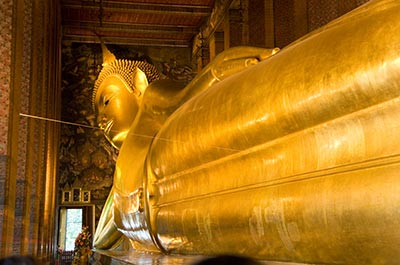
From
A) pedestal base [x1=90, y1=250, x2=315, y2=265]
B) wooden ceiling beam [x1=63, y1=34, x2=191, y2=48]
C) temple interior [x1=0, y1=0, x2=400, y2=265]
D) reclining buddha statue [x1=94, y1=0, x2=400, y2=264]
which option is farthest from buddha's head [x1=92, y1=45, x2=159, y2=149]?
wooden ceiling beam [x1=63, y1=34, x2=191, y2=48]

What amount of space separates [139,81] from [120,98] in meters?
0.19

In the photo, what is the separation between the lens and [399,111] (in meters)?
1.15

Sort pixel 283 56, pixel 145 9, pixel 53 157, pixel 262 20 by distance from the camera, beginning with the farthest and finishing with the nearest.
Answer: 1. pixel 145 9
2. pixel 53 157
3. pixel 262 20
4. pixel 283 56

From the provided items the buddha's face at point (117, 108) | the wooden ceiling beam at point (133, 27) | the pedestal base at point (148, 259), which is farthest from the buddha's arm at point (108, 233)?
the wooden ceiling beam at point (133, 27)

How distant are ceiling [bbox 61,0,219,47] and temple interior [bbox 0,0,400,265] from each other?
0.07ft

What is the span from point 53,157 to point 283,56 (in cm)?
835

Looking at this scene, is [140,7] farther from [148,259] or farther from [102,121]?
[148,259]

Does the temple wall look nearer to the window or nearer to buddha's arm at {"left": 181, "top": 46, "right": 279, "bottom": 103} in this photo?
buddha's arm at {"left": 181, "top": 46, "right": 279, "bottom": 103}

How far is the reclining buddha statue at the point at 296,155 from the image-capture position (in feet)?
3.84

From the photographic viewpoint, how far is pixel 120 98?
3.83 meters

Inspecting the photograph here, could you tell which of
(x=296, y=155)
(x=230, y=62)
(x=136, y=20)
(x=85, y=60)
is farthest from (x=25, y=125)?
(x=85, y=60)

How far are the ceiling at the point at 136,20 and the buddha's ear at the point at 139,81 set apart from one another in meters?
6.53

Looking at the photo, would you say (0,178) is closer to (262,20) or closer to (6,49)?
(6,49)

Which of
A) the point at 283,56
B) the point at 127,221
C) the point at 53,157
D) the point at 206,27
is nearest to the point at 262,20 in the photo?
→ the point at 206,27
